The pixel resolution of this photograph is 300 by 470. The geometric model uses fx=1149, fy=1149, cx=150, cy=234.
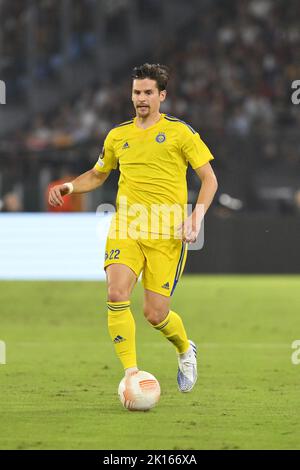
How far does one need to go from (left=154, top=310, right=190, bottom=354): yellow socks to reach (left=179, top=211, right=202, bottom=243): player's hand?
0.78 metres

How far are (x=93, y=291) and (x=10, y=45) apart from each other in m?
11.7

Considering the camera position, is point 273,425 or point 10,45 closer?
point 273,425

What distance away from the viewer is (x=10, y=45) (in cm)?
2805

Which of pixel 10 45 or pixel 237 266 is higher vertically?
pixel 10 45

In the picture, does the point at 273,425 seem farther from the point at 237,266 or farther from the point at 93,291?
the point at 237,266

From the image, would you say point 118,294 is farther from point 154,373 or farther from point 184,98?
point 184,98

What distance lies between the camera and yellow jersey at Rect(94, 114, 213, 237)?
26.7ft

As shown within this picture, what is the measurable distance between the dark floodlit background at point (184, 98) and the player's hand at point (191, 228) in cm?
1206

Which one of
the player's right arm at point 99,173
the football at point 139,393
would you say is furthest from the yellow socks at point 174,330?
the player's right arm at point 99,173

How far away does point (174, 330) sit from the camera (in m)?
8.44

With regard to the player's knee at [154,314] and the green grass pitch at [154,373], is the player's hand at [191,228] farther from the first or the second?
the green grass pitch at [154,373]

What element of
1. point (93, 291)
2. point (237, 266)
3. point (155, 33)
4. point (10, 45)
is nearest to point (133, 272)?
point (93, 291)

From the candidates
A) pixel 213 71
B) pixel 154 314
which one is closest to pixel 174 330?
pixel 154 314

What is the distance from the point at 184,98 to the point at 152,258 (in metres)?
18.7
